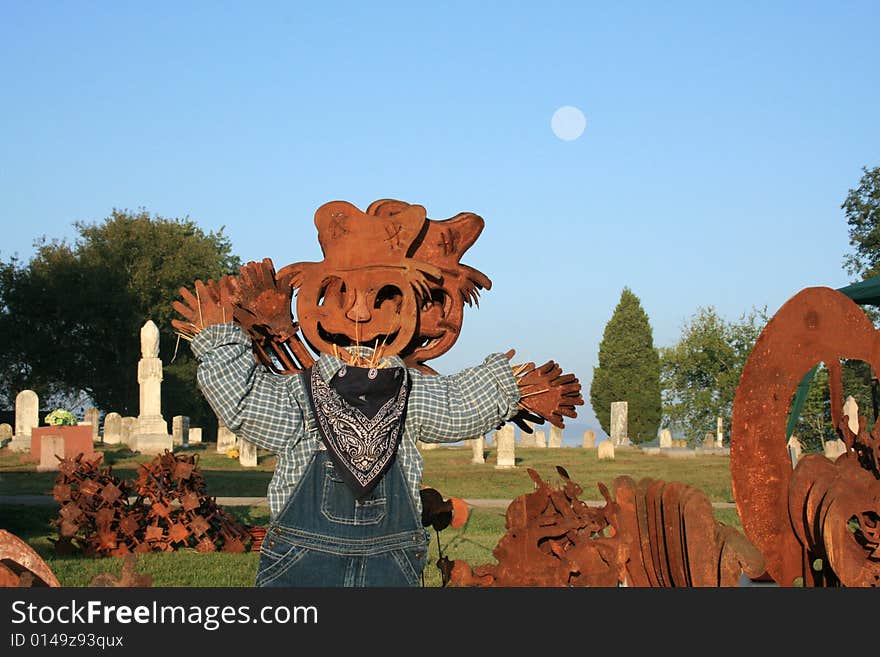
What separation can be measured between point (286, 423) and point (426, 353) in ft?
2.58

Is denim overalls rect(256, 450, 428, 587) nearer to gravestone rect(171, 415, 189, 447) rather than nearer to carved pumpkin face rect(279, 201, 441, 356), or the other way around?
carved pumpkin face rect(279, 201, 441, 356)

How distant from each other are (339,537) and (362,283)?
109 cm

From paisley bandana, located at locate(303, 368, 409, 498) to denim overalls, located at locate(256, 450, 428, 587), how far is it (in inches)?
2.6

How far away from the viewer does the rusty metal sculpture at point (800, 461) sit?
447 cm

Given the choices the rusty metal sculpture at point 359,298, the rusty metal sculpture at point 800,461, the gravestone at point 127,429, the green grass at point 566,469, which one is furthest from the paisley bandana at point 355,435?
the gravestone at point 127,429

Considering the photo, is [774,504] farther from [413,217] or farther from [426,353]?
[413,217]

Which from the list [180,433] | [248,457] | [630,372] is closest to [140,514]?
[248,457]

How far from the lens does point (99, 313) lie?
115 feet

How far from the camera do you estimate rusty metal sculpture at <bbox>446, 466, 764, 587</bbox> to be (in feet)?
11.9

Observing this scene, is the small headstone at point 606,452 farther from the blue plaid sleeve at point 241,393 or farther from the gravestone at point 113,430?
the blue plaid sleeve at point 241,393

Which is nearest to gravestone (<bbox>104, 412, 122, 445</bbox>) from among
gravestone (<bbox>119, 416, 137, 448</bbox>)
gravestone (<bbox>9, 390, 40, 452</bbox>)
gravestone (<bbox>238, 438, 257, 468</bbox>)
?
gravestone (<bbox>119, 416, 137, 448</bbox>)

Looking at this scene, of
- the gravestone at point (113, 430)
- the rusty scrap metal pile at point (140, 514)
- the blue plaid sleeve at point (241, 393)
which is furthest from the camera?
the gravestone at point (113, 430)

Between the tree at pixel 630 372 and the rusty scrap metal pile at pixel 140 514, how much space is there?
104 ft

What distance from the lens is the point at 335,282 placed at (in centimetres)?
438
